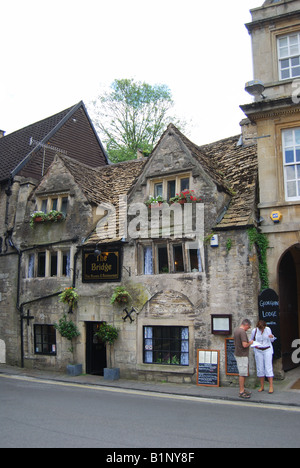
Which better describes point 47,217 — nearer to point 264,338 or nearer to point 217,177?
point 217,177

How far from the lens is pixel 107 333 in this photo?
1495 cm

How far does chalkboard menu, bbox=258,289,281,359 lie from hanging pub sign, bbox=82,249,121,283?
17.4 ft

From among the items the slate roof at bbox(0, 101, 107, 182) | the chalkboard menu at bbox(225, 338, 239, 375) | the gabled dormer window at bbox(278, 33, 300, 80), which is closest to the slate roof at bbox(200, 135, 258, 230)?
the gabled dormer window at bbox(278, 33, 300, 80)

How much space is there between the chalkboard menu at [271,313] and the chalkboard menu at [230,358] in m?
1.20

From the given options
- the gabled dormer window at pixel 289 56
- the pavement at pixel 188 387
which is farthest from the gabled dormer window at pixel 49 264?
the gabled dormer window at pixel 289 56

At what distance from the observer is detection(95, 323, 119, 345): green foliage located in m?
15.0

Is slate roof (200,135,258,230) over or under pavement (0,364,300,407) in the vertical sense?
over

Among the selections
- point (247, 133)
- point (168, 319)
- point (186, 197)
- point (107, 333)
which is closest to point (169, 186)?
point (186, 197)

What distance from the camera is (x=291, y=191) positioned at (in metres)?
13.7

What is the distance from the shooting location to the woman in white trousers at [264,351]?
11.6 meters

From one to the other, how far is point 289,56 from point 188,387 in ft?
36.3

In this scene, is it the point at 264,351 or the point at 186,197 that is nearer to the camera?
the point at 264,351

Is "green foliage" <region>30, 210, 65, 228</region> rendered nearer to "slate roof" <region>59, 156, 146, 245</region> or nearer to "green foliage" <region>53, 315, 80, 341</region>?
"slate roof" <region>59, 156, 146, 245</region>
